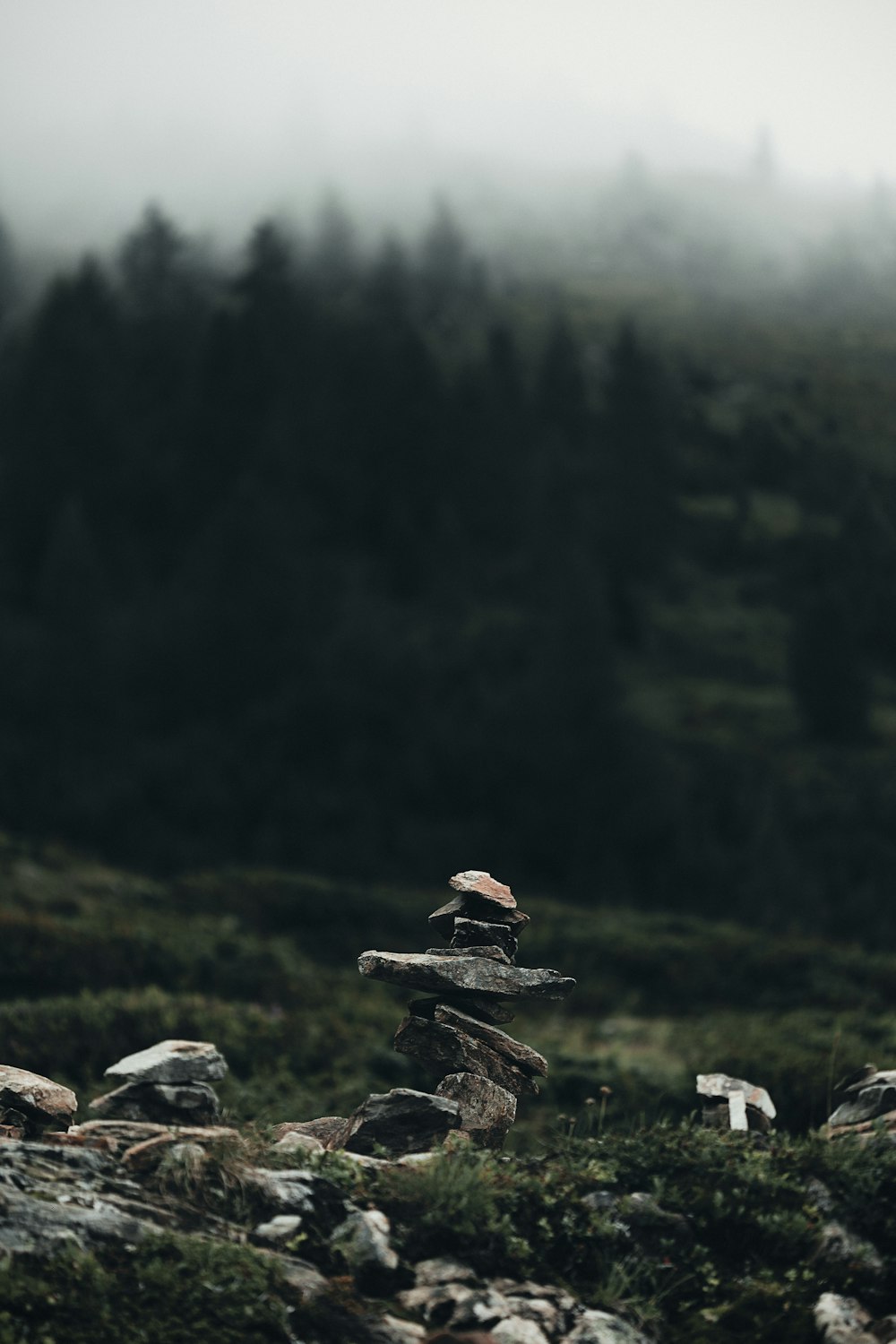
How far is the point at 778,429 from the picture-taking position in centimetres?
8081

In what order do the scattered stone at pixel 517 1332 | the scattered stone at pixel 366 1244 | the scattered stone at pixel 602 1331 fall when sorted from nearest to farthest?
the scattered stone at pixel 517 1332 → the scattered stone at pixel 602 1331 → the scattered stone at pixel 366 1244

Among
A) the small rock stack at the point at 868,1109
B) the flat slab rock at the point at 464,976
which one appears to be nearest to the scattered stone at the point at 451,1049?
the flat slab rock at the point at 464,976

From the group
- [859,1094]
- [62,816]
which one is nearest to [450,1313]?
[859,1094]

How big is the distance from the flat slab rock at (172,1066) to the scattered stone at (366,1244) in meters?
2.19

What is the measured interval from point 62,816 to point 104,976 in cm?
1934

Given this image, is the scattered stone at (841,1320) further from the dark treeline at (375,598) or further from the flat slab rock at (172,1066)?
the dark treeline at (375,598)

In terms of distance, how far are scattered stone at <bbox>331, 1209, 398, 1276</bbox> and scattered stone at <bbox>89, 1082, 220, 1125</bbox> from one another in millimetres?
2122

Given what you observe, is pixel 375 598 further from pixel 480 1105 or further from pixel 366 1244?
pixel 366 1244

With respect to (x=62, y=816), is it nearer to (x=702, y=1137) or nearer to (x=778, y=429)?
(x=702, y=1137)

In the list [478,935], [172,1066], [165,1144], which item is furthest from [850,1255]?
[172,1066]

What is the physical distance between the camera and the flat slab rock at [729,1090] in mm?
8984

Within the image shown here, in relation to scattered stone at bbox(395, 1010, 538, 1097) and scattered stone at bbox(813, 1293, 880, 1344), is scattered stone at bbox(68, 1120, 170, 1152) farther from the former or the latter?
scattered stone at bbox(813, 1293, 880, 1344)

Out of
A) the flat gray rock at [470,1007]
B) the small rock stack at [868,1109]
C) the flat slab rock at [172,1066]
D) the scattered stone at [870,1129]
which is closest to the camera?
the scattered stone at [870,1129]

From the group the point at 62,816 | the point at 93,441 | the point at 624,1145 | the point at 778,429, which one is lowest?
the point at 624,1145
